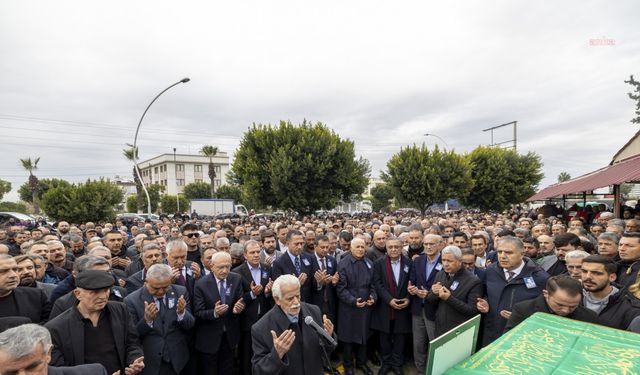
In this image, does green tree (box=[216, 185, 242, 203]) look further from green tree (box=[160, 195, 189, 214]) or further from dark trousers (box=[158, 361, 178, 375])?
dark trousers (box=[158, 361, 178, 375])

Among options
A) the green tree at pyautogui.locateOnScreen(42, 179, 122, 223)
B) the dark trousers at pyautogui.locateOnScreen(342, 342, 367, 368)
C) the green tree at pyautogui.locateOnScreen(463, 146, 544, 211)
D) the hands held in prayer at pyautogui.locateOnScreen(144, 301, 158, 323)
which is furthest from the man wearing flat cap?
the green tree at pyautogui.locateOnScreen(463, 146, 544, 211)

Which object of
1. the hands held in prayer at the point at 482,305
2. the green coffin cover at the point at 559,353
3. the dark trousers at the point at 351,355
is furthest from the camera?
the dark trousers at the point at 351,355

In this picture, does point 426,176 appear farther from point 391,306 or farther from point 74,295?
point 74,295

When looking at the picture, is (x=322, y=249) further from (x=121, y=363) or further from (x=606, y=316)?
(x=606, y=316)

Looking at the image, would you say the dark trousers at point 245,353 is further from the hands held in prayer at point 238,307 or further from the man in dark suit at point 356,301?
the man in dark suit at point 356,301

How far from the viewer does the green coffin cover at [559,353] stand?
186 centimetres

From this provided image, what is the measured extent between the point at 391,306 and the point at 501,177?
3001 cm

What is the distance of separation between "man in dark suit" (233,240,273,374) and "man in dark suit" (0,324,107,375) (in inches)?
122

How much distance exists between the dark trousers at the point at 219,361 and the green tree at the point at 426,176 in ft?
74.2

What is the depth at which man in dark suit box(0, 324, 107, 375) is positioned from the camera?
2000 mm

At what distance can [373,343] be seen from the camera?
243 inches

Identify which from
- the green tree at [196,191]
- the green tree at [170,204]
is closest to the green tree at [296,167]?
the green tree at [170,204]

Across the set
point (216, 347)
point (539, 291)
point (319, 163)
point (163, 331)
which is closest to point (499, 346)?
point (539, 291)

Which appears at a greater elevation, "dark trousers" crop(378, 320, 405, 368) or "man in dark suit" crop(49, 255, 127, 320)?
"man in dark suit" crop(49, 255, 127, 320)
